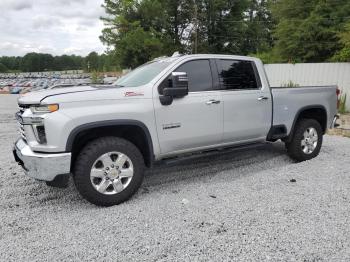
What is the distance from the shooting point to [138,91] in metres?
4.09

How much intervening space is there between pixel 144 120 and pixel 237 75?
184cm

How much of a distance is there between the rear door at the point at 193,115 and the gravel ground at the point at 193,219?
676 mm

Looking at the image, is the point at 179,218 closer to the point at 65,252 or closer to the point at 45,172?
the point at 65,252

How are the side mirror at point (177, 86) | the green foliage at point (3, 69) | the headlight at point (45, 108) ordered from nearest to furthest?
1. the headlight at point (45, 108)
2. the side mirror at point (177, 86)
3. the green foliage at point (3, 69)

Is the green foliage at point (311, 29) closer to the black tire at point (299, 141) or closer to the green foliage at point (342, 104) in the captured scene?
the green foliage at point (342, 104)

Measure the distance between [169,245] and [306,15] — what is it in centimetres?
1921

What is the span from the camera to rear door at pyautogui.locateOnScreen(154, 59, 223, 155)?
4258 mm

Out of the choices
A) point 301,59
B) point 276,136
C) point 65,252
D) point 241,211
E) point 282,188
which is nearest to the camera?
point 65,252

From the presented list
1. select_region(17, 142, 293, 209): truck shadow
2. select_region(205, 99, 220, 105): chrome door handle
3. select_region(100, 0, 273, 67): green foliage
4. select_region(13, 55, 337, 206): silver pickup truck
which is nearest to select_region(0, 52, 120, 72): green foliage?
select_region(100, 0, 273, 67): green foliage

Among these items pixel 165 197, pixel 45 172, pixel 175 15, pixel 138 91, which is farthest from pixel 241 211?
pixel 175 15

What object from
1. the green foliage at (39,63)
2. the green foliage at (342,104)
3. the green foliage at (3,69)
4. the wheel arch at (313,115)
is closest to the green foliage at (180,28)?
the green foliage at (342,104)

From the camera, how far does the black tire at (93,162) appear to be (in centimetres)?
376

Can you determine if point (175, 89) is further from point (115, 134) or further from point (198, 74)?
point (115, 134)

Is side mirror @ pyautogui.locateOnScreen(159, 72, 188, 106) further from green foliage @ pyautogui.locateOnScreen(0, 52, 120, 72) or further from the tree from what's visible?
green foliage @ pyautogui.locateOnScreen(0, 52, 120, 72)
